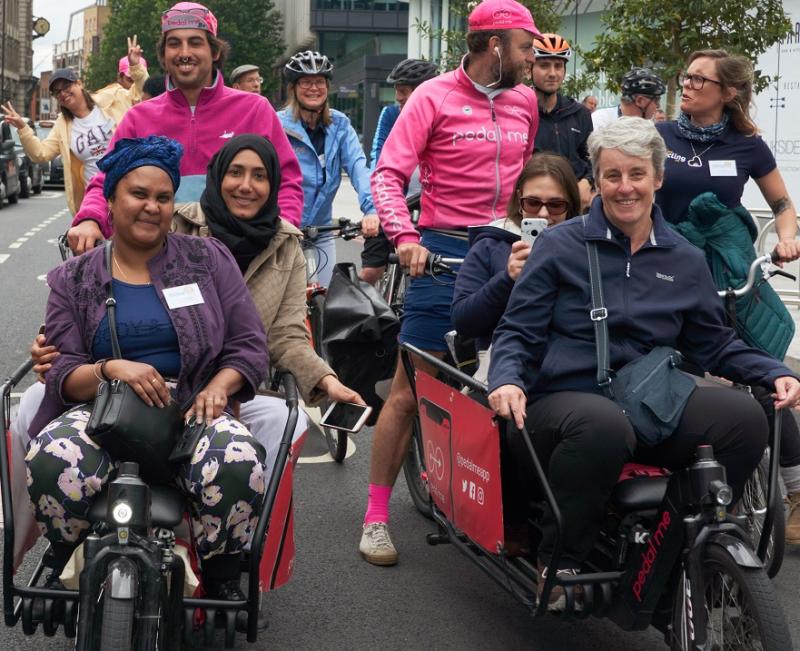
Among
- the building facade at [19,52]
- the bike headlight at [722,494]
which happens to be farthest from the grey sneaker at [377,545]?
the building facade at [19,52]

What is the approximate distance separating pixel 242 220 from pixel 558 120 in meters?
2.87

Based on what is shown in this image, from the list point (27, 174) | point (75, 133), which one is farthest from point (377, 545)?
point (27, 174)

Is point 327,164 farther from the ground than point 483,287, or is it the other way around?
point 327,164

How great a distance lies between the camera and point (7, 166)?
92.1 feet

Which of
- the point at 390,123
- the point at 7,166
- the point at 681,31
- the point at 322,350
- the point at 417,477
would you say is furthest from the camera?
the point at 7,166

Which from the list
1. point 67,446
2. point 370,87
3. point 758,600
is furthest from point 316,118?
point 370,87

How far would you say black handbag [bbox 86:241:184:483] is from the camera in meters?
3.72

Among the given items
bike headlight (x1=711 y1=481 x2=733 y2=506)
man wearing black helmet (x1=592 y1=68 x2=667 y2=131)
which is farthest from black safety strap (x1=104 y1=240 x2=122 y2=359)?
man wearing black helmet (x1=592 y1=68 x2=667 y2=131)

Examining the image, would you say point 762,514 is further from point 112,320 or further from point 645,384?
point 112,320

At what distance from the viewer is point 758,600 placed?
3322 mm

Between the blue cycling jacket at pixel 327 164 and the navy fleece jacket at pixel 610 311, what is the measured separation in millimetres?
3865

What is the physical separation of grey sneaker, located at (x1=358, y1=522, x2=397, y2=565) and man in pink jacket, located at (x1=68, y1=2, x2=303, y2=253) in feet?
4.23

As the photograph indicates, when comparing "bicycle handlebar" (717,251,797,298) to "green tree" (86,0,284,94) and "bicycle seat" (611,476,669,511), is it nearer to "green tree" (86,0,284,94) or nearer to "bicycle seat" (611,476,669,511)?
"bicycle seat" (611,476,669,511)

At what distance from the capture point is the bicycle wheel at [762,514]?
4.66 m
